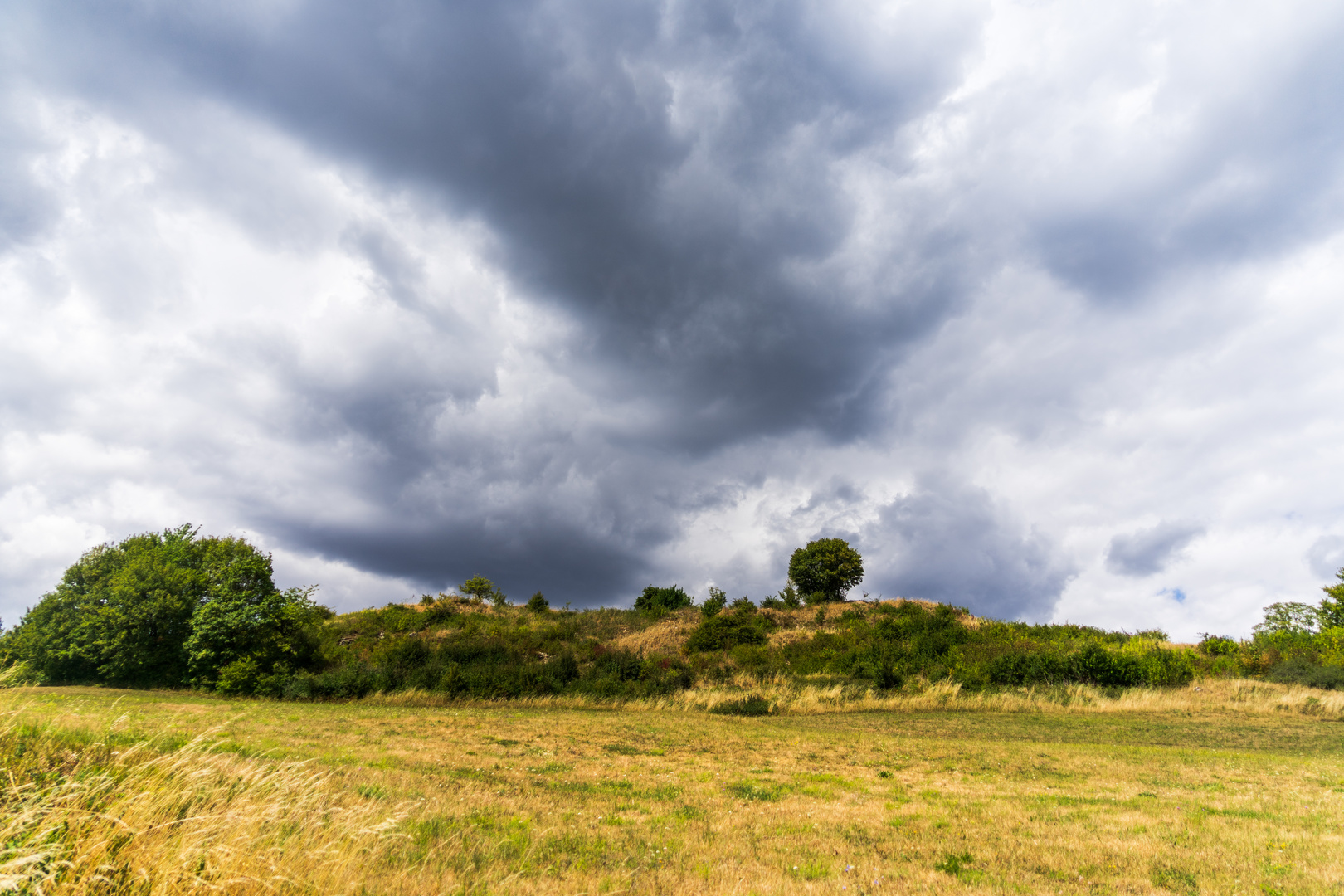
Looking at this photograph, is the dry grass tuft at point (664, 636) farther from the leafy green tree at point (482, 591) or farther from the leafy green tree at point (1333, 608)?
the leafy green tree at point (1333, 608)

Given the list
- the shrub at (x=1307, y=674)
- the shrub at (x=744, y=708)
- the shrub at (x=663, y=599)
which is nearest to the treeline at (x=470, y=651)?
the shrub at (x=1307, y=674)

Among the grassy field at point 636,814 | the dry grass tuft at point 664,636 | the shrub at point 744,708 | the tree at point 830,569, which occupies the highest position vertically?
the tree at point 830,569

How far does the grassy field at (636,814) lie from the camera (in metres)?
5.39

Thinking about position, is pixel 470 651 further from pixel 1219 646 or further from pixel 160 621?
pixel 1219 646

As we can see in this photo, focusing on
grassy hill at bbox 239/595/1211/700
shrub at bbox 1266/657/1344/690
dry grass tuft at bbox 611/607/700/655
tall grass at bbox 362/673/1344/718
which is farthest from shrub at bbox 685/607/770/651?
shrub at bbox 1266/657/1344/690

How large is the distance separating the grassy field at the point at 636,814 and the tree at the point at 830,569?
148 ft

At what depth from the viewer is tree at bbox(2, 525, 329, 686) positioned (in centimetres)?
3225

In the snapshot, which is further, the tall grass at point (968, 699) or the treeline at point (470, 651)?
the treeline at point (470, 651)

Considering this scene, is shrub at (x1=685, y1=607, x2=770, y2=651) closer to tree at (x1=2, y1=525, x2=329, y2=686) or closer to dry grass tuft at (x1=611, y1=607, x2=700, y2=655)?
dry grass tuft at (x1=611, y1=607, x2=700, y2=655)

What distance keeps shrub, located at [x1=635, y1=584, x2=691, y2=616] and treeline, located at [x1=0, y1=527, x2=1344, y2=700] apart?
13358 millimetres

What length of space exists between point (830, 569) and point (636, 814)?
2264 inches

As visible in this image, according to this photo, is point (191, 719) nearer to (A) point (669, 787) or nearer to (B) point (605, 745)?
(B) point (605, 745)

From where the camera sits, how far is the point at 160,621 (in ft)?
108

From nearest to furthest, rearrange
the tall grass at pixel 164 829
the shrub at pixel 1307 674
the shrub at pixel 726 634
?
the tall grass at pixel 164 829, the shrub at pixel 1307 674, the shrub at pixel 726 634
